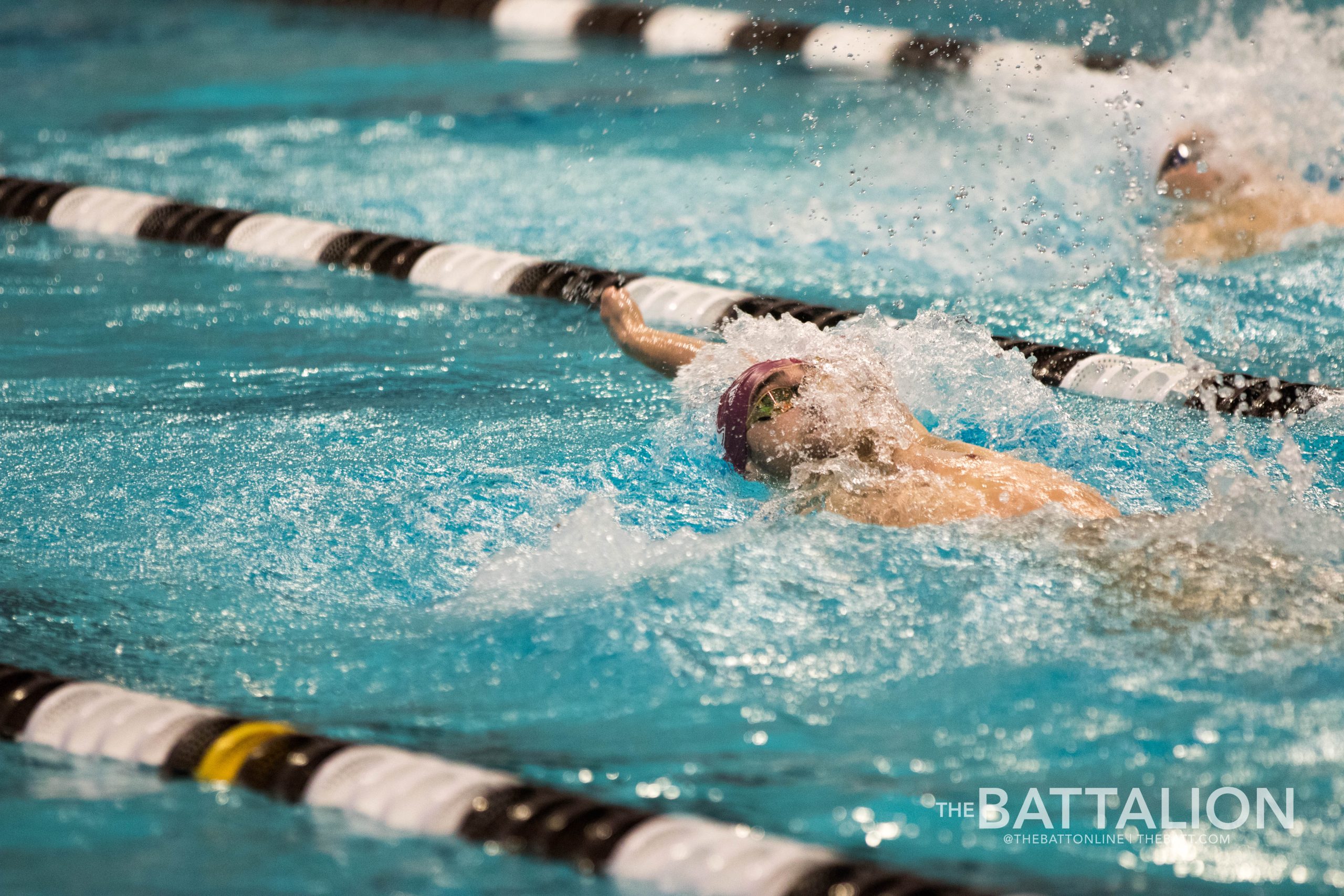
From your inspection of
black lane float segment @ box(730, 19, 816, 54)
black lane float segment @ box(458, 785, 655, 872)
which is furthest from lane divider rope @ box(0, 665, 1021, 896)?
black lane float segment @ box(730, 19, 816, 54)

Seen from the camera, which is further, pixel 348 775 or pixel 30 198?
pixel 30 198

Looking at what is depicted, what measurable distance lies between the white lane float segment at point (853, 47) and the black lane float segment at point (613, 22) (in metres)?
1.08

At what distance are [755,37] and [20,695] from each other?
20.3ft

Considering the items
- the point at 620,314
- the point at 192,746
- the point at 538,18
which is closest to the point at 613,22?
the point at 538,18

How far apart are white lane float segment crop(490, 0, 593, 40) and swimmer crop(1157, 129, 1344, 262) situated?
179 inches

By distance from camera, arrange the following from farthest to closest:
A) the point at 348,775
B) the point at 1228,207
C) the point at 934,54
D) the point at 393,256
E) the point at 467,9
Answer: the point at 467,9, the point at 934,54, the point at 393,256, the point at 1228,207, the point at 348,775

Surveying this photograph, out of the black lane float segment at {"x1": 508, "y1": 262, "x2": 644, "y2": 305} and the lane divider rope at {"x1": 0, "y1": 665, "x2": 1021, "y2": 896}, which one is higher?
the black lane float segment at {"x1": 508, "y1": 262, "x2": 644, "y2": 305}

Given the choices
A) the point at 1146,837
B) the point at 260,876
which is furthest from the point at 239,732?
the point at 1146,837

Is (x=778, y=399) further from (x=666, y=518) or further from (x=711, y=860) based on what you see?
(x=711, y=860)

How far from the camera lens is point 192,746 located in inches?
88.4

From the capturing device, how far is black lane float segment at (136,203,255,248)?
523 cm

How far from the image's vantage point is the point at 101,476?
3.42 metres

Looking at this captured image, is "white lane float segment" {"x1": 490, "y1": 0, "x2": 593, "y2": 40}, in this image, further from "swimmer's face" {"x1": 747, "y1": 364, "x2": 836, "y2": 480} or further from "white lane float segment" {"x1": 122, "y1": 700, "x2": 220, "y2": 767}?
"white lane float segment" {"x1": 122, "y1": 700, "x2": 220, "y2": 767}

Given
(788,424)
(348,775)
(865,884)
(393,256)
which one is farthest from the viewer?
(393,256)
